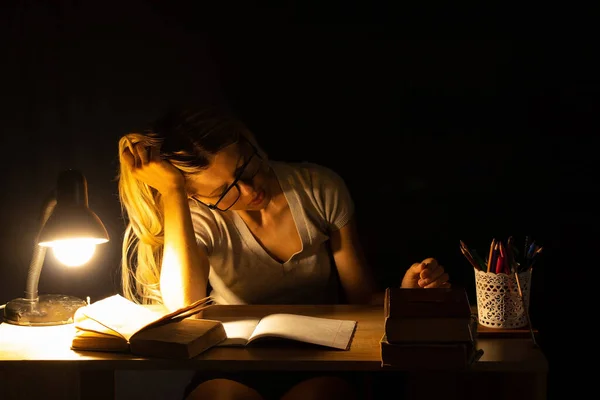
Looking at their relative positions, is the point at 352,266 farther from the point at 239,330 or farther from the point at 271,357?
the point at 271,357

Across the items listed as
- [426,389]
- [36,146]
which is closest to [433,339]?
[426,389]

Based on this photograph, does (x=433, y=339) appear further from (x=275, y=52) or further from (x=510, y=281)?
(x=275, y=52)

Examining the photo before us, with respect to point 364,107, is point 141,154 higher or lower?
lower

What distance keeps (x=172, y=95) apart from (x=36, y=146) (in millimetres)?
423

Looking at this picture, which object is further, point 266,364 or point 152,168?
point 152,168

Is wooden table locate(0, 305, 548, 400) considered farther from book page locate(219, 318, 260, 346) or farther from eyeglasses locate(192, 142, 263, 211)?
eyeglasses locate(192, 142, 263, 211)

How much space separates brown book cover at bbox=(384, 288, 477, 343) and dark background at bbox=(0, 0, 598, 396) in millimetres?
577

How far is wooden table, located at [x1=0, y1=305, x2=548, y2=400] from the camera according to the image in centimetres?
151

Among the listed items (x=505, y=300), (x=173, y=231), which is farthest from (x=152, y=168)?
(x=505, y=300)

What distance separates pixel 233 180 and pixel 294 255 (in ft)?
0.88

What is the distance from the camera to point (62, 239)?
5.62ft

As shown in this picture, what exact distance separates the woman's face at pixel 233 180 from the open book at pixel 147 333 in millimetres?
461

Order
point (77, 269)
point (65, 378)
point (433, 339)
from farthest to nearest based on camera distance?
point (77, 269), point (65, 378), point (433, 339)

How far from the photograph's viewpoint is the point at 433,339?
4.82 feet
